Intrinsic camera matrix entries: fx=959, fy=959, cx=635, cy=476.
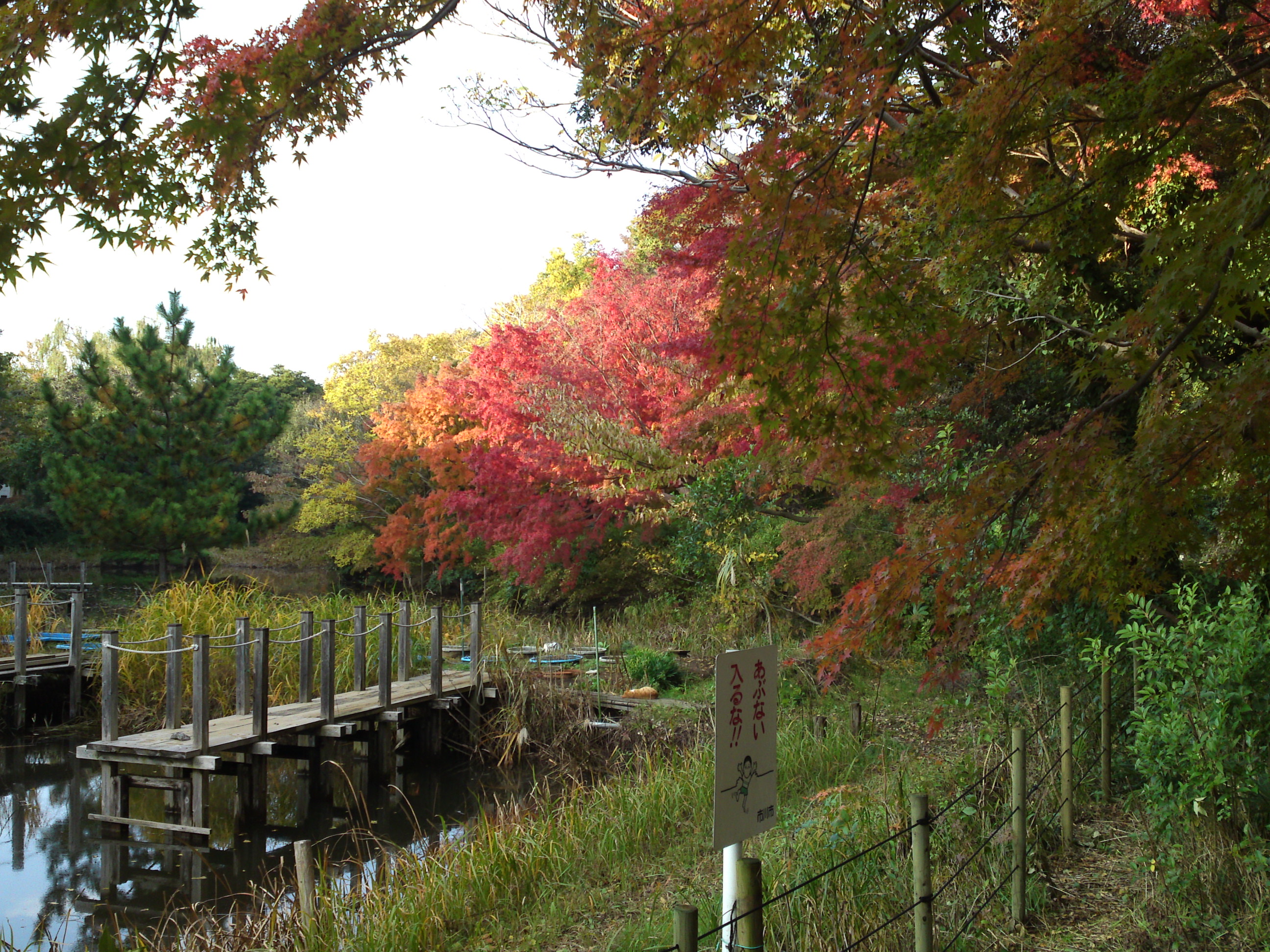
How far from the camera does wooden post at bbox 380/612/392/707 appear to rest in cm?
1029

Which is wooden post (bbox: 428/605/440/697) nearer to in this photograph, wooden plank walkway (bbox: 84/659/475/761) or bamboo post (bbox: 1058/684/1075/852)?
wooden plank walkway (bbox: 84/659/475/761)

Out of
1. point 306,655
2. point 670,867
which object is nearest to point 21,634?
point 306,655

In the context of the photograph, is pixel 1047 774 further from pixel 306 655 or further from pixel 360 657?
pixel 360 657

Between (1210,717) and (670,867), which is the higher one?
(1210,717)

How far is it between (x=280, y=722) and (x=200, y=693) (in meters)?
1.11

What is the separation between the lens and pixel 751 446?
28.0ft

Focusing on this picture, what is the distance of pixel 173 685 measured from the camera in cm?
833

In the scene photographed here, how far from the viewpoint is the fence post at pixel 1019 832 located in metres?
3.88

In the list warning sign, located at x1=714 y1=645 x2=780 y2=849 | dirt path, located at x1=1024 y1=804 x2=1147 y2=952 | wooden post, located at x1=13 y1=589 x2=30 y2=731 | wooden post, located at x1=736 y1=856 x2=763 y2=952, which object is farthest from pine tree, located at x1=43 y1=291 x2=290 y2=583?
wooden post, located at x1=736 y1=856 x2=763 y2=952

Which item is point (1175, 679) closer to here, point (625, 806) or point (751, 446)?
point (625, 806)

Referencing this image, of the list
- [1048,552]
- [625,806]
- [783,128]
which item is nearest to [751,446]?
[783,128]

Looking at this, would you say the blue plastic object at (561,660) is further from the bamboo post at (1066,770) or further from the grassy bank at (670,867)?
the bamboo post at (1066,770)

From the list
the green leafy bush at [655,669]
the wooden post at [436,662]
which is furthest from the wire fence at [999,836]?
the wooden post at [436,662]

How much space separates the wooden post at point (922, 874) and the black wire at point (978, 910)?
42 centimetres
